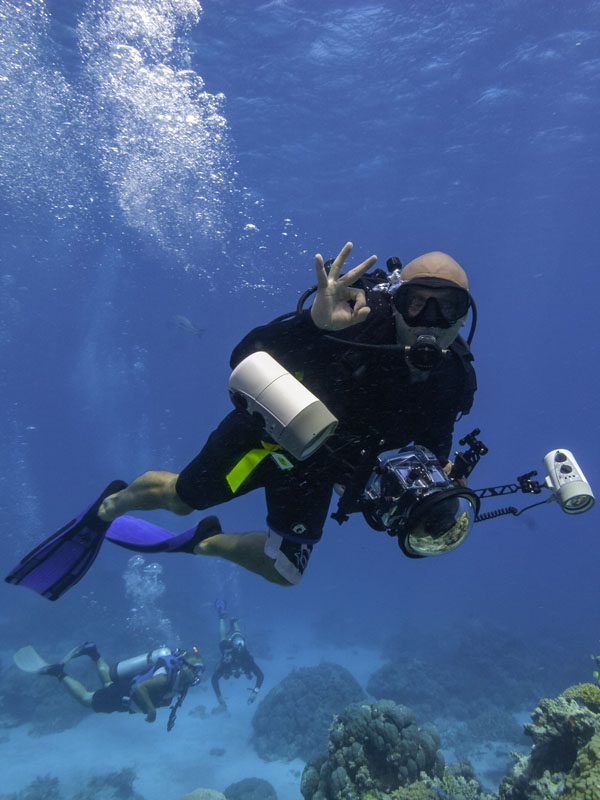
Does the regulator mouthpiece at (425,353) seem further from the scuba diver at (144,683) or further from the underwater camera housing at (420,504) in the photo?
the scuba diver at (144,683)

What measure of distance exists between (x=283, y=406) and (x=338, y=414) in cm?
92

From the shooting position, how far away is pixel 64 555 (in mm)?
4820

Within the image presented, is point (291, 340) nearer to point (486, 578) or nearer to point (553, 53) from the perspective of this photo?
point (553, 53)

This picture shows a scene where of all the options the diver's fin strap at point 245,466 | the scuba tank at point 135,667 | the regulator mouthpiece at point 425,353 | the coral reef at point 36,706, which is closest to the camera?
the regulator mouthpiece at point 425,353

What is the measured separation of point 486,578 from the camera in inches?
2132

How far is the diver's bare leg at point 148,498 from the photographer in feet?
12.8

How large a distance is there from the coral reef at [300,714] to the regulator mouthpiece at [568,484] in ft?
39.8

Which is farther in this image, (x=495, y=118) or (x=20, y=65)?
(x=495, y=118)

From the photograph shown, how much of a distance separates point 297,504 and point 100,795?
40.8 feet

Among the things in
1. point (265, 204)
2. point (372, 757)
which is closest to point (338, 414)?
point (372, 757)

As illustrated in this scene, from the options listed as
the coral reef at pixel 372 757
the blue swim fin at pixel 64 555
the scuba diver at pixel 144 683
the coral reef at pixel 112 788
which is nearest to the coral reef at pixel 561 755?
the coral reef at pixel 372 757

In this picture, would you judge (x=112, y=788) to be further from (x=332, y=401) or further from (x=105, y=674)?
(x=332, y=401)

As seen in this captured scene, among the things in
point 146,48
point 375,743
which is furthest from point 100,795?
point 146,48

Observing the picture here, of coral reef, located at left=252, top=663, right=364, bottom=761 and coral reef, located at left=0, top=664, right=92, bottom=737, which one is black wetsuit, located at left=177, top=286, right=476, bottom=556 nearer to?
coral reef, located at left=252, top=663, right=364, bottom=761
